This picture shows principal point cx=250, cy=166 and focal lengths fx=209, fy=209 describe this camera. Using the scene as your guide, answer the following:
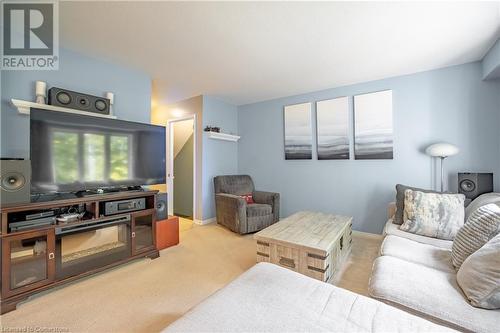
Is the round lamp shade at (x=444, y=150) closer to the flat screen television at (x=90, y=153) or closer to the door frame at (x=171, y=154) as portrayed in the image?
the flat screen television at (x=90, y=153)

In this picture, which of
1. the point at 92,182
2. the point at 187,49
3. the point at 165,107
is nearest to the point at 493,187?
the point at 187,49

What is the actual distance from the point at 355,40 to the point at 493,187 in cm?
240

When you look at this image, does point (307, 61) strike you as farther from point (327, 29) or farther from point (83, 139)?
point (83, 139)

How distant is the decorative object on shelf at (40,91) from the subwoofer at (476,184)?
476 centimetres

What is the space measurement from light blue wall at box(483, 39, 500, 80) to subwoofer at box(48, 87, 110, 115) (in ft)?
14.1

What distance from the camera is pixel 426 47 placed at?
2293mm

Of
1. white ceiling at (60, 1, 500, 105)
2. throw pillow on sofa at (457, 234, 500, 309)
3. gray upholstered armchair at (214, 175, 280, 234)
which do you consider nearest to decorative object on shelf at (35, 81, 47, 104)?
white ceiling at (60, 1, 500, 105)

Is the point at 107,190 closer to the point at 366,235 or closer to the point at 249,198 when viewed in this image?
the point at 249,198

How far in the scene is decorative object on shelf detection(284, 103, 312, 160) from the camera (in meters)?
3.78

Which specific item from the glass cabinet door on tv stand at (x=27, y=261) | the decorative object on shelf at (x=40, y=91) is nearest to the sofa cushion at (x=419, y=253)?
the glass cabinet door on tv stand at (x=27, y=261)

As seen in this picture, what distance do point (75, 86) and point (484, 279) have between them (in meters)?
3.78

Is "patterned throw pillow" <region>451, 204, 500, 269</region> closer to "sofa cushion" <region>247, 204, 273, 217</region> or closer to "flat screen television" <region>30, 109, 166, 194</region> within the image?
"sofa cushion" <region>247, 204, 273, 217</region>

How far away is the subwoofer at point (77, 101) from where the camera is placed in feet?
7.02

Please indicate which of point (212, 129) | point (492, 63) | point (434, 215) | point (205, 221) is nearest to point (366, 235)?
point (434, 215)
